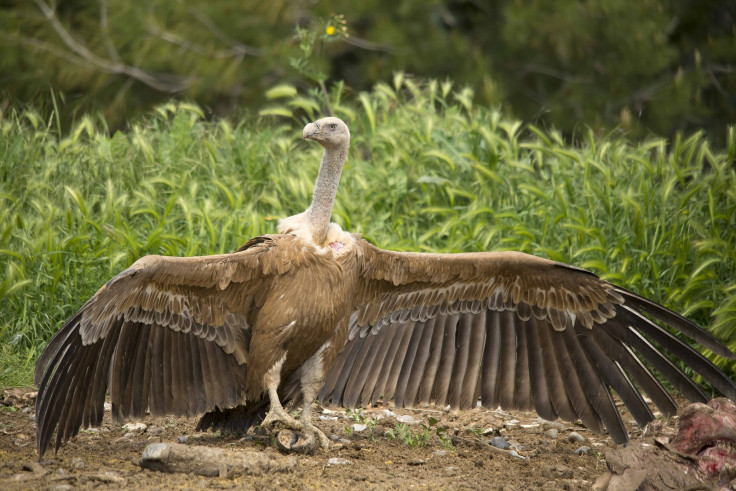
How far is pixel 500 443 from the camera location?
450 centimetres

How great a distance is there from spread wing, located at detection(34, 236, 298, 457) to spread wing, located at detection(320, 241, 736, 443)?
56 centimetres

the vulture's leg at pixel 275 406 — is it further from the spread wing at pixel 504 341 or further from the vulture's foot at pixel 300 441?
the spread wing at pixel 504 341

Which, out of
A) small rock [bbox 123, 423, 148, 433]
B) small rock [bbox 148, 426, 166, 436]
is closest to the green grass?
small rock [bbox 123, 423, 148, 433]

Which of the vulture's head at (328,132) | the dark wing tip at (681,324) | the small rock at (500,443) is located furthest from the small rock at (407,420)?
the vulture's head at (328,132)

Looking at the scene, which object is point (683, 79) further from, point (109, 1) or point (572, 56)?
point (109, 1)

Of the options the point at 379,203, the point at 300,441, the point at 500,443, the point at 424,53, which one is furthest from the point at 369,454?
the point at 424,53

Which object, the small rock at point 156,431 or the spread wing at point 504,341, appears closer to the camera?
the spread wing at point 504,341

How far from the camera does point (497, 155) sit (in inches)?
260

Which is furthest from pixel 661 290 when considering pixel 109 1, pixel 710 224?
pixel 109 1

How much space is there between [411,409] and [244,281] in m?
1.53

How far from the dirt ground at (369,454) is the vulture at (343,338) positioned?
163 millimetres

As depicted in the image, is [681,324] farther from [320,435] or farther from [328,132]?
[328,132]

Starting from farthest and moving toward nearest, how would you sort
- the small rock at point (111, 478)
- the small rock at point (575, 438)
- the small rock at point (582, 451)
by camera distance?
1. the small rock at point (575, 438)
2. the small rock at point (582, 451)
3. the small rock at point (111, 478)

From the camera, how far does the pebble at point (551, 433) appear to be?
186 inches
